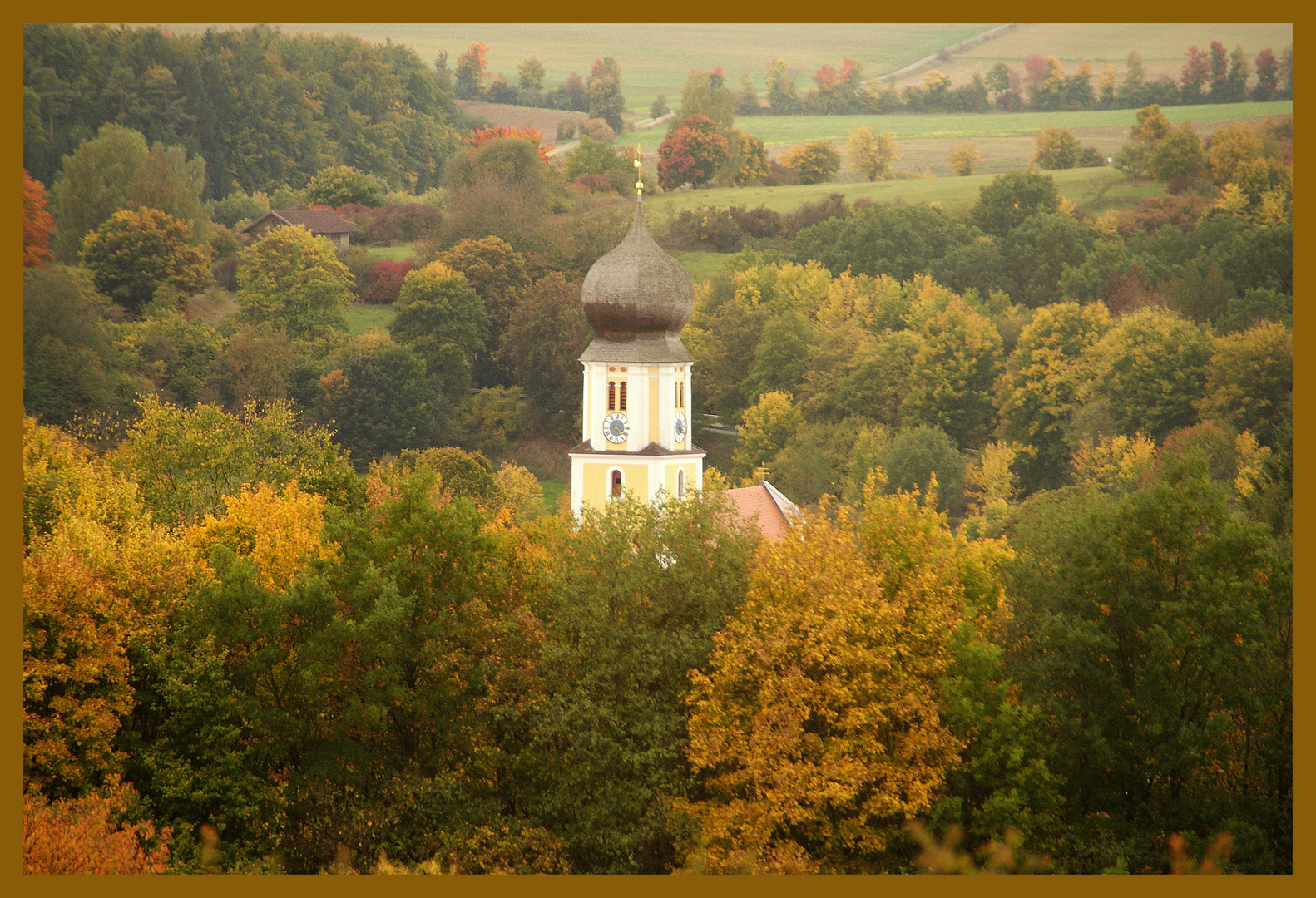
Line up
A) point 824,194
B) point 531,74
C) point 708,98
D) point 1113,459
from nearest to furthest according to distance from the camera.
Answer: point 1113,459 → point 531,74 → point 708,98 → point 824,194

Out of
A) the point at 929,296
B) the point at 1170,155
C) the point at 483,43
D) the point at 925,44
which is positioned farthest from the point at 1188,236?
the point at 483,43

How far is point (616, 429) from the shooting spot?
4925 centimetres

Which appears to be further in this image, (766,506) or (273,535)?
(766,506)

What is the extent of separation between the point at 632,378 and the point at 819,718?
1999cm

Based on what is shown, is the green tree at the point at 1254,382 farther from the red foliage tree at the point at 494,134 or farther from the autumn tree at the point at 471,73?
the red foliage tree at the point at 494,134

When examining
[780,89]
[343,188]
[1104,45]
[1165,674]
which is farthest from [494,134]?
[1165,674]

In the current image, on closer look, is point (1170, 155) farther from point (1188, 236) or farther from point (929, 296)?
point (929, 296)

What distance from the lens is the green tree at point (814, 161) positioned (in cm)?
9511

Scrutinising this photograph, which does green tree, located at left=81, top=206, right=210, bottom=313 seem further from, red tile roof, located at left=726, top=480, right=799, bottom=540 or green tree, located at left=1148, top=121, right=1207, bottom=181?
green tree, located at left=1148, top=121, right=1207, bottom=181

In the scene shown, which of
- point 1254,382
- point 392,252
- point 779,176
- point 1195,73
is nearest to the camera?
point 1195,73

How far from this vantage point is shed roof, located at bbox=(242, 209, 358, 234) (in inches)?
3533

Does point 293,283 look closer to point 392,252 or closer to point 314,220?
point 314,220

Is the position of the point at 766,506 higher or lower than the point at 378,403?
higher

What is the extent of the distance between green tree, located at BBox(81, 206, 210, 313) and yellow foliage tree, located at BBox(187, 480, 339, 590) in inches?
1683
